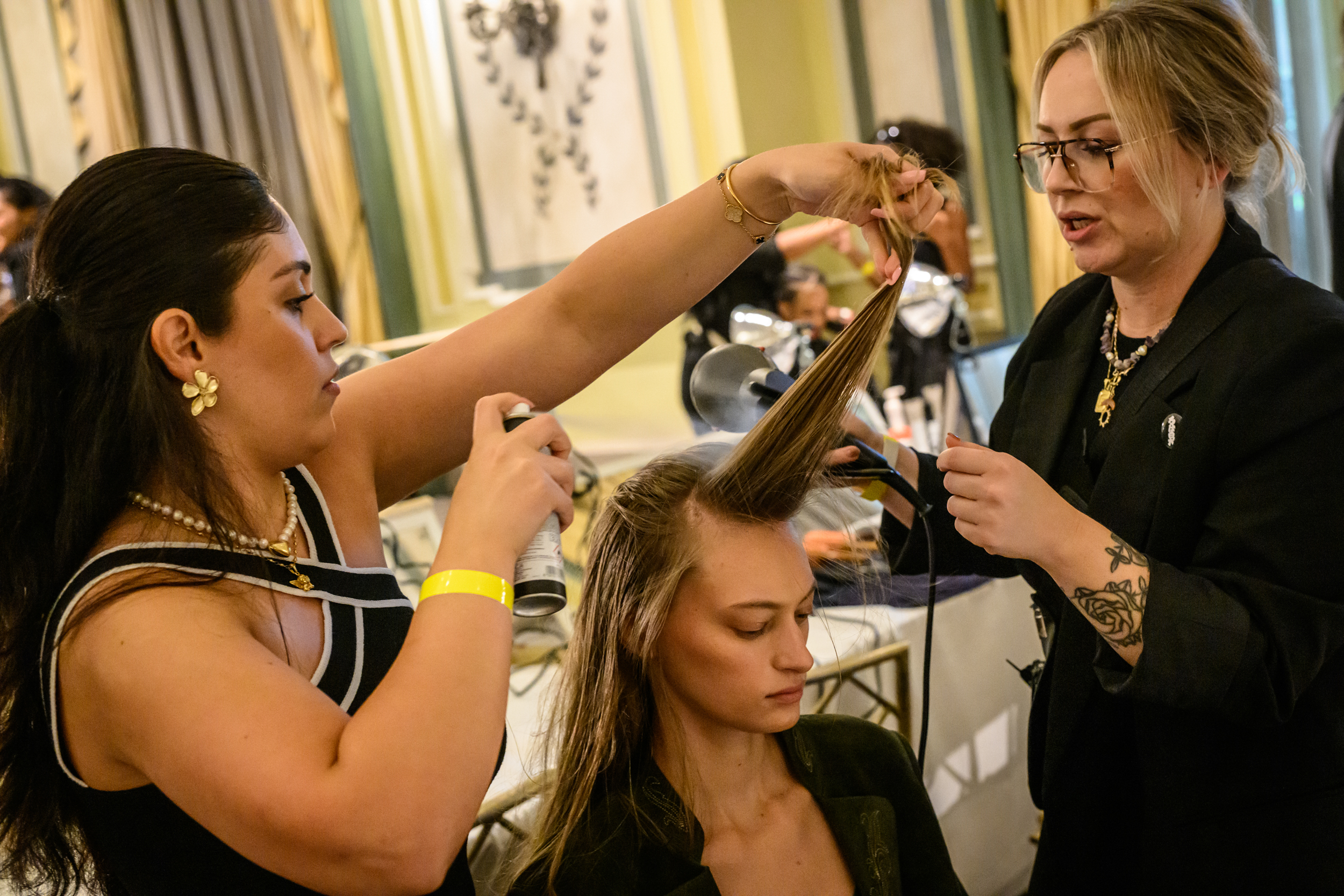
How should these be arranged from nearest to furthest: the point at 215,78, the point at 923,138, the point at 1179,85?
the point at 1179,85
the point at 923,138
the point at 215,78

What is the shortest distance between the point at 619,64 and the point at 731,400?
312 cm

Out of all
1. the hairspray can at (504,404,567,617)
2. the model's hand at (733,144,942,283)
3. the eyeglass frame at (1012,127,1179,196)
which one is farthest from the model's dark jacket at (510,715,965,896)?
the eyeglass frame at (1012,127,1179,196)

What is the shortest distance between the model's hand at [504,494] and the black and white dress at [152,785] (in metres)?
0.18

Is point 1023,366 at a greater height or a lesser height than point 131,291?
lesser

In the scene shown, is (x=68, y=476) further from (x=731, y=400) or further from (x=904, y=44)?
(x=904, y=44)

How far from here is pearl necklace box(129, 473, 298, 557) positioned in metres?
0.87

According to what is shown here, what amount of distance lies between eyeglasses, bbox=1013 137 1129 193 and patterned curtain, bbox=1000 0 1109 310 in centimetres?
244

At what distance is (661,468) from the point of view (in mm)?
1184

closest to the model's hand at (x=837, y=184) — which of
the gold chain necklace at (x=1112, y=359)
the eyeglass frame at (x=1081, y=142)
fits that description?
the eyeglass frame at (x=1081, y=142)

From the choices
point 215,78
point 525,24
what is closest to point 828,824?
point 525,24

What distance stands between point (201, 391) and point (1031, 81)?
10.7 ft

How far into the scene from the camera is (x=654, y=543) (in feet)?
3.67

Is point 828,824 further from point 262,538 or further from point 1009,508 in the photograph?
point 262,538

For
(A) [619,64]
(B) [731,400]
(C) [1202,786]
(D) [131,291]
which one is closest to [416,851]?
(D) [131,291]
